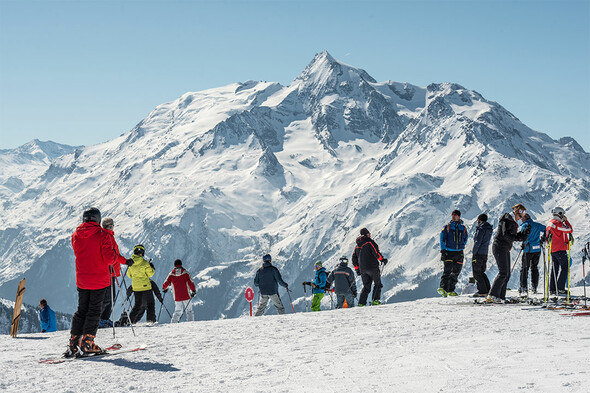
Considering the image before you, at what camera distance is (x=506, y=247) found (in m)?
15.4

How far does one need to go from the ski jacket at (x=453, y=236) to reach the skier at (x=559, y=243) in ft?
8.45

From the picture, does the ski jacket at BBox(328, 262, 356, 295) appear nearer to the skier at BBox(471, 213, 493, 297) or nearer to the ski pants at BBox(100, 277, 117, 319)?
the skier at BBox(471, 213, 493, 297)

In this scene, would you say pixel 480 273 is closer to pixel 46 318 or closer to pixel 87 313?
pixel 87 313

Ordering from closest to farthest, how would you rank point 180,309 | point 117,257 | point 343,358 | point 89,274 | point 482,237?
1. point 343,358
2. point 89,274
3. point 117,257
4. point 482,237
5. point 180,309

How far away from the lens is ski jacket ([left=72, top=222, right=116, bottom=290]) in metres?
10.5

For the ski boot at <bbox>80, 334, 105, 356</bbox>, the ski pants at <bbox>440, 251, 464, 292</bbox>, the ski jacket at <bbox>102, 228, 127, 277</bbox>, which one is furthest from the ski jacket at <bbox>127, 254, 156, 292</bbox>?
the ski pants at <bbox>440, 251, 464, 292</bbox>

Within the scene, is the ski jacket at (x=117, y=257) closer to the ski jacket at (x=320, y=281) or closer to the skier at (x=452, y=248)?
the ski jacket at (x=320, y=281)

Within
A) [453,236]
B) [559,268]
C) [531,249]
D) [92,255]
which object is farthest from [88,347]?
[559,268]

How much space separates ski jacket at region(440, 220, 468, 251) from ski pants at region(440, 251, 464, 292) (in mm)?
261

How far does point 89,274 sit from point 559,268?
13.3 m

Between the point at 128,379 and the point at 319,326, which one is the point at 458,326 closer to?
the point at 319,326

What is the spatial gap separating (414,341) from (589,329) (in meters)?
3.12

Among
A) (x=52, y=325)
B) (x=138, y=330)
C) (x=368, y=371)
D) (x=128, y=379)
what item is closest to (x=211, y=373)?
(x=128, y=379)

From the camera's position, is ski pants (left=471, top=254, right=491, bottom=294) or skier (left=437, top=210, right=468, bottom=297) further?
skier (left=437, top=210, right=468, bottom=297)
